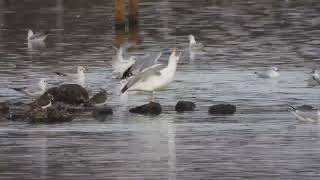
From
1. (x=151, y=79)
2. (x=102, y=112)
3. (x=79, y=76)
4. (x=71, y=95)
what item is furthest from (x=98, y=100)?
(x=79, y=76)

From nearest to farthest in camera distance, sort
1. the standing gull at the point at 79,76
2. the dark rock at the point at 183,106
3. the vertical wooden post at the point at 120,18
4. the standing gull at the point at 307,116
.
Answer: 1. the standing gull at the point at 307,116
2. the dark rock at the point at 183,106
3. the standing gull at the point at 79,76
4. the vertical wooden post at the point at 120,18

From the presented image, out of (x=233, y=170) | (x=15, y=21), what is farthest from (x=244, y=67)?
(x=15, y=21)

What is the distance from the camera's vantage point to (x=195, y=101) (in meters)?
20.8

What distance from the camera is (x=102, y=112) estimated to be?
1900 centimetres

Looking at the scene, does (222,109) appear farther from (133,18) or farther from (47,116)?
(133,18)

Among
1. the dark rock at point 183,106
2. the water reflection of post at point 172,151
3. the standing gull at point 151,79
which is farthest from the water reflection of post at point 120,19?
the water reflection of post at point 172,151

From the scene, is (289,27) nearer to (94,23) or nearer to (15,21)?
(94,23)

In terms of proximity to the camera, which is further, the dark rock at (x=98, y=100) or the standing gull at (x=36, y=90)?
the standing gull at (x=36, y=90)

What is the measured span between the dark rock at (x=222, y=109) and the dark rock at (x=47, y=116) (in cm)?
221

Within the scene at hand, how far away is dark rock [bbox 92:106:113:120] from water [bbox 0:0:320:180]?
0.52 ft

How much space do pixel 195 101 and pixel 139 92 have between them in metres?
1.15

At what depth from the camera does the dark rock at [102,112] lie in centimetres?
1875

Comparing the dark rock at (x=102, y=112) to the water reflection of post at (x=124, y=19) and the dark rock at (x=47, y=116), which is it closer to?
the dark rock at (x=47, y=116)

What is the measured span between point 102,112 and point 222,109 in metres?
1.86
